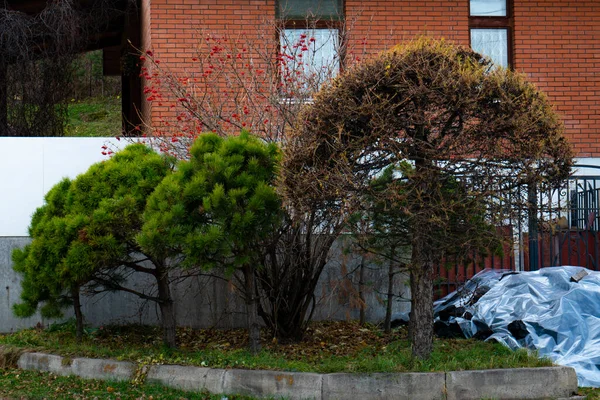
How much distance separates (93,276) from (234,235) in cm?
178

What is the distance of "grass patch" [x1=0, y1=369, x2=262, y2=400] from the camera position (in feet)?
22.6

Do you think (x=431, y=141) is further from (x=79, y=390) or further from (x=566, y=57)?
(x=566, y=57)

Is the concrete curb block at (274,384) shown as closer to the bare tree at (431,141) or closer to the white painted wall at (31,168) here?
the bare tree at (431,141)

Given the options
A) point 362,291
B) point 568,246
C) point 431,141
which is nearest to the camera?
point 431,141

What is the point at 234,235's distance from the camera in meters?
6.99

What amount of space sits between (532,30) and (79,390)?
346 inches

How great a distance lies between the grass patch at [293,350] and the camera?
6.84m

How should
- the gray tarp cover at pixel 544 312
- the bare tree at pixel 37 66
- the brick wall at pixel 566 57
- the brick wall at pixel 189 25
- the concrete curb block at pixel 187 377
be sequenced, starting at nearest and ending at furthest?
1. the concrete curb block at pixel 187 377
2. the gray tarp cover at pixel 544 312
3. the bare tree at pixel 37 66
4. the brick wall at pixel 189 25
5. the brick wall at pixel 566 57

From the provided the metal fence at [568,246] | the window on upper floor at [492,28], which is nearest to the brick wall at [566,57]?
the window on upper floor at [492,28]

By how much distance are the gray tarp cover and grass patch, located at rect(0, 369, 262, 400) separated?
9.87 feet

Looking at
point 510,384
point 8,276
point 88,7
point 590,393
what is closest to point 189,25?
point 88,7

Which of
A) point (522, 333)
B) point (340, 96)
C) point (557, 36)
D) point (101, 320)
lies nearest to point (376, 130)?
point (340, 96)

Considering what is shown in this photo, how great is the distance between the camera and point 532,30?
39.8 ft

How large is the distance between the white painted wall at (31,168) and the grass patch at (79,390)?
2.45 m
